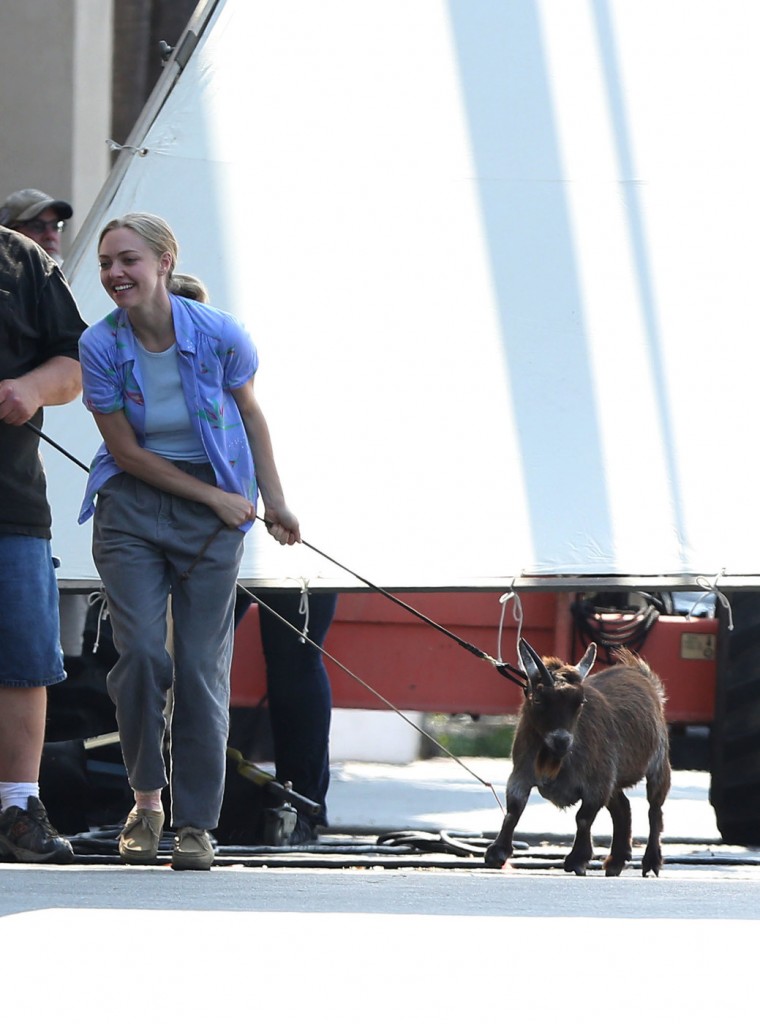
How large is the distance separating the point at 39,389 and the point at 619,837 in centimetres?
205

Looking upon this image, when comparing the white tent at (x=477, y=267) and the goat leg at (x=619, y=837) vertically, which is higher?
the white tent at (x=477, y=267)

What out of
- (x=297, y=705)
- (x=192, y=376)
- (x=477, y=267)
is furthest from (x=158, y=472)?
(x=477, y=267)

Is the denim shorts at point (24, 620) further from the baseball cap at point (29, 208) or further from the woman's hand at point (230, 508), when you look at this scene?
the baseball cap at point (29, 208)

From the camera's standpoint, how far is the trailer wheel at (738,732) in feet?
22.6

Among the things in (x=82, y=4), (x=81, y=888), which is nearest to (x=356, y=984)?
(x=81, y=888)

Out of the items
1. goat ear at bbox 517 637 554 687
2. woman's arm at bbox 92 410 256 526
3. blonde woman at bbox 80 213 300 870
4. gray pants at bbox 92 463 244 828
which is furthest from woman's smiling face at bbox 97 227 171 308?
goat ear at bbox 517 637 554 687

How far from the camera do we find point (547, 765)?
5.52 meters

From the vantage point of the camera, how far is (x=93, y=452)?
6699 millimetres

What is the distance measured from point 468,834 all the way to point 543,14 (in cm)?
283

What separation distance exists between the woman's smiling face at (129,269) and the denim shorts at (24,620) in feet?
2.29

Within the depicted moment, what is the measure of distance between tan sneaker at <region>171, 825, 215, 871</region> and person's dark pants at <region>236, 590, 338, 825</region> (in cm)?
159

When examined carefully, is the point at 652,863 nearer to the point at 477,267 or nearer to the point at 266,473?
the point at 266,473

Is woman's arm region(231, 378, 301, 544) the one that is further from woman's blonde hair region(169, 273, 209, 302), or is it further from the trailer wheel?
the trailer wheel

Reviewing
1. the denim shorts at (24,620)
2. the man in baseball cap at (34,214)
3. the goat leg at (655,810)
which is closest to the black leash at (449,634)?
the goat leg at (655,810)
